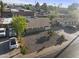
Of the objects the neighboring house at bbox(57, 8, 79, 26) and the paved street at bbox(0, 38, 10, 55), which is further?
the neighboring house at bbox(57, 8, 79, 26)

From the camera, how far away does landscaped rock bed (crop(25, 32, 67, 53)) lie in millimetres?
2711

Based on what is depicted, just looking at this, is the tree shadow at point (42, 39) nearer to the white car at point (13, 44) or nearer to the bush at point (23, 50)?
the bush at point (23, 50)

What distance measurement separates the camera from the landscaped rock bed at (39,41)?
271 centimetres

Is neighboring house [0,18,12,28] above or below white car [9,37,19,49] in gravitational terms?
above

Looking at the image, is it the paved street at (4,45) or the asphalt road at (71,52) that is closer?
the paved street at (4,45)

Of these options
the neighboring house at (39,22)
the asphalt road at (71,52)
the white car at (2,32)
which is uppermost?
the neighboring house at (39,22)

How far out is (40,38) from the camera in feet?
9.07

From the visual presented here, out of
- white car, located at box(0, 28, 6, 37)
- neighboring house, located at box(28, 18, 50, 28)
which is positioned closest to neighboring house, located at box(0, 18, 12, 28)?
white car, located at box(0, 28, 6, 37)

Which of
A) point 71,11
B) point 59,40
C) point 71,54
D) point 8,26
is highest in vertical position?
point 71,11

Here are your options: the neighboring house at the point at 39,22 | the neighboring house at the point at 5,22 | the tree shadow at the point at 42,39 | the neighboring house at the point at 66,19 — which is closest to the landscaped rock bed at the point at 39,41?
the tree shadow at the point at 42,39

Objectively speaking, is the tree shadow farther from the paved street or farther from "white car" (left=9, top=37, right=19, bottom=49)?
the paved street

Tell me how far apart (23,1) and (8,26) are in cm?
46

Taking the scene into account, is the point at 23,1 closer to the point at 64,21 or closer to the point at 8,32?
the point at 8,32

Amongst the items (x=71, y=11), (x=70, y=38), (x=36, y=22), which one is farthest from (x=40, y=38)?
(x=71, y=11)
